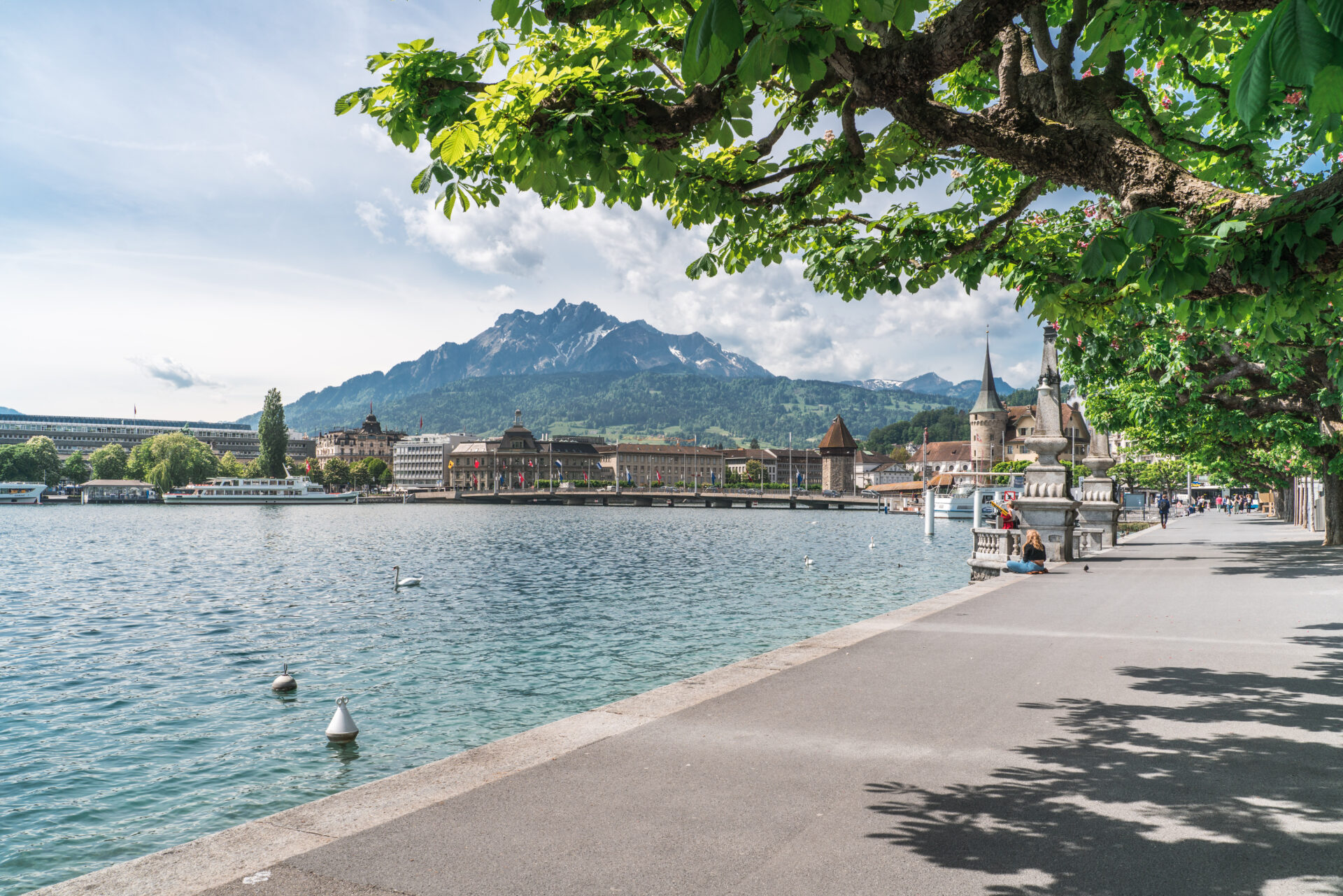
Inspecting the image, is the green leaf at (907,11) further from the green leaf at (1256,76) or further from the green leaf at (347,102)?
the green leaf at (347,102)

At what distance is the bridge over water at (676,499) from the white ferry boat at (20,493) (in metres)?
66.3

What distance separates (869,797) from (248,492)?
161978 mm

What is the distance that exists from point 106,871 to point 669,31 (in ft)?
25.3

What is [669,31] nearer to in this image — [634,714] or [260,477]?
[634,714]

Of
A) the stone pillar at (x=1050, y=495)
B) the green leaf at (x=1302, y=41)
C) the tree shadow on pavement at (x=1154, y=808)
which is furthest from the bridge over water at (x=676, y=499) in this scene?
the green leaf at (x=1302, y=41)

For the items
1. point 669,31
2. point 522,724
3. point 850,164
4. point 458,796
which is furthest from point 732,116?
point 522,724

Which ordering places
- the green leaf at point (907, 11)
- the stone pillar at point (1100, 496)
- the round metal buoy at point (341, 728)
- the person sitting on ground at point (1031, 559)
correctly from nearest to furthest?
the green leaf at point (907, 11), the round metal buoy at point (341, 728), the person sitting on ground at point (1031, 559), the stone pillar at point (1100, 496)

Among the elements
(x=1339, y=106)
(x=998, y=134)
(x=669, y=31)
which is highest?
(x=669, y=31)

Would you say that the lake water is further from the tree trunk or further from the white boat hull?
the white boat hull

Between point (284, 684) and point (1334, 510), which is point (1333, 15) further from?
point (1334, 510)

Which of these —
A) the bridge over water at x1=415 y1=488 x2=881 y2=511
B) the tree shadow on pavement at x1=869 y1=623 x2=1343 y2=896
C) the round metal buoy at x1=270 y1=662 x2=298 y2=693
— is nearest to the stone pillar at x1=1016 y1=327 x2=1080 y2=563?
the tree shadow on pavement at x1=869 y1=623 x2=1343 y2=896

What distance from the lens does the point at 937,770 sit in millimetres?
5758

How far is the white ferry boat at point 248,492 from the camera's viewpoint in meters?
146

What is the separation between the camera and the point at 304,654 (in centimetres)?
1714
